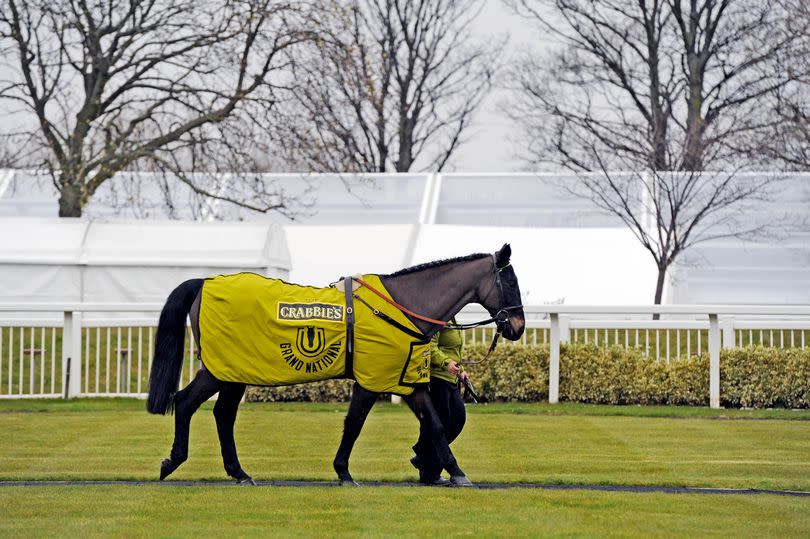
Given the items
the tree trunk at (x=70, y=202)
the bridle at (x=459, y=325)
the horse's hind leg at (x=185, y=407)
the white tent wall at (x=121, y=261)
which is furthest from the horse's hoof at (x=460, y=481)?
the tree trunk at (x=70, y=202)

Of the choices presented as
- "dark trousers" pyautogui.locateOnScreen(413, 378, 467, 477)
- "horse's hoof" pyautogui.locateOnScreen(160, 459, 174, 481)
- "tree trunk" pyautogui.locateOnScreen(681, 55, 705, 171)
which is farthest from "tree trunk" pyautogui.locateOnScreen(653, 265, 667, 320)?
"horse's hoof" pyautogui.locateOnScreen(160, 459, 174, 481)

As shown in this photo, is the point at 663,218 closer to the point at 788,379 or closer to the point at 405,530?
the point at 788,379

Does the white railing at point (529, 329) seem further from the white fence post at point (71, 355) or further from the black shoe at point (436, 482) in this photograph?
the black shoe at point (436, 482)

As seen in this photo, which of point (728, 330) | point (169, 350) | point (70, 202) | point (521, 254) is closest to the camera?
point (169, 350)

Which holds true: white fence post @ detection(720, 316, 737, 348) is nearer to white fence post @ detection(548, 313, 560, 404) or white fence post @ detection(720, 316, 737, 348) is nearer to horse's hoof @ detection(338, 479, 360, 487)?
white fence post @ detection(548, 313, 560, 404)

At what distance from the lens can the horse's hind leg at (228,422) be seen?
315 inches

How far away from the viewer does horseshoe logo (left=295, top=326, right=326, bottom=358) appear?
7.73m

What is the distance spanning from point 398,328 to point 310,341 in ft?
1.81

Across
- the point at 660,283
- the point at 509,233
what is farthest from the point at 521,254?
the point at 660,283

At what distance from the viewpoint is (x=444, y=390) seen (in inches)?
326

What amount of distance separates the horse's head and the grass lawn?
105cm

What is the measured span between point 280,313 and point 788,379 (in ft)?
27.0

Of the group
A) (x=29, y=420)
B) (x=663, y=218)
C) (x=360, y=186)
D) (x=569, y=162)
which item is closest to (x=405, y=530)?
(x=29, y=420)

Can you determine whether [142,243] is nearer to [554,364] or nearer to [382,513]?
[554,364]
